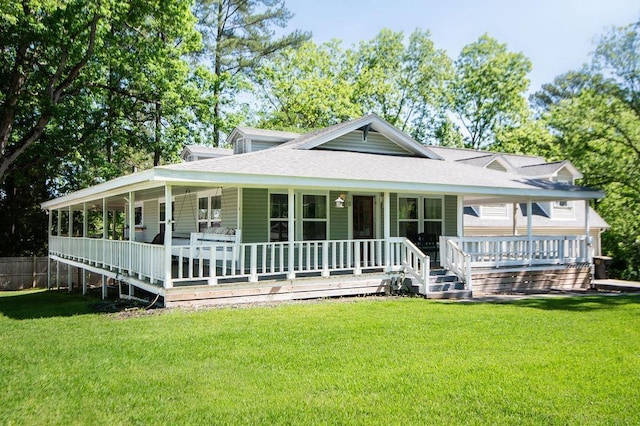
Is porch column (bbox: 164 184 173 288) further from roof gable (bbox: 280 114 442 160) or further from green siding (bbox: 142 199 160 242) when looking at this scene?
green siding (bbox: 142 199 160 242)

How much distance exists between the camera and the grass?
15.9 feet

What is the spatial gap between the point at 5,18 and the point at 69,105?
4994mm

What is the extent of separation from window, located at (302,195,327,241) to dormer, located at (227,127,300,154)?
392 cm

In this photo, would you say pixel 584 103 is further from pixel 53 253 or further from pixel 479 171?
pixel 53 253

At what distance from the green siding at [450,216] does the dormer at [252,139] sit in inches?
235

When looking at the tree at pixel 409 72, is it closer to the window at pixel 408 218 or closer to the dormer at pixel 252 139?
the dormer at pixel 252 139

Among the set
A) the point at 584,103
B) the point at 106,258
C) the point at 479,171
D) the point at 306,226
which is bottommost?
the point at 106,258

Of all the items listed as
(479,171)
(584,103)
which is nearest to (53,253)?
(479,171)

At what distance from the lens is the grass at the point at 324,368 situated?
191 inches

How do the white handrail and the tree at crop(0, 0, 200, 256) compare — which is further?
the tree at crop(0, 0, 200, 256)


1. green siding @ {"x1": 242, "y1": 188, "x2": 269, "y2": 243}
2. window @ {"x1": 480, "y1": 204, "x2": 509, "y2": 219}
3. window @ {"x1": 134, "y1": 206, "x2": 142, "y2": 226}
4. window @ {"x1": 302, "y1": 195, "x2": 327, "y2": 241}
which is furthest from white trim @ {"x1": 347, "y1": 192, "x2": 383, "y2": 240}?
window @ {"x1": 134, "y1": 206, "x2": 142, "y2": 226}

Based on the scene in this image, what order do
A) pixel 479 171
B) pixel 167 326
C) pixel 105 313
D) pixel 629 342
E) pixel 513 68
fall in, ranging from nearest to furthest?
pixel 629 342
pixel 167 326
pixel 105 313
pixel 479 171
pixel 513 68

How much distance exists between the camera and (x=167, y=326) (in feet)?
28.7

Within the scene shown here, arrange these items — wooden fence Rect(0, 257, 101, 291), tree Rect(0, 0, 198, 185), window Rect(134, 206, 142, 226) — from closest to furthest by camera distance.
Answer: tree Rect(0, 0, 198, 185)
wooden fence Rect(0, 257, 101, 291)
window Rect(134, 206, 142, 226)
